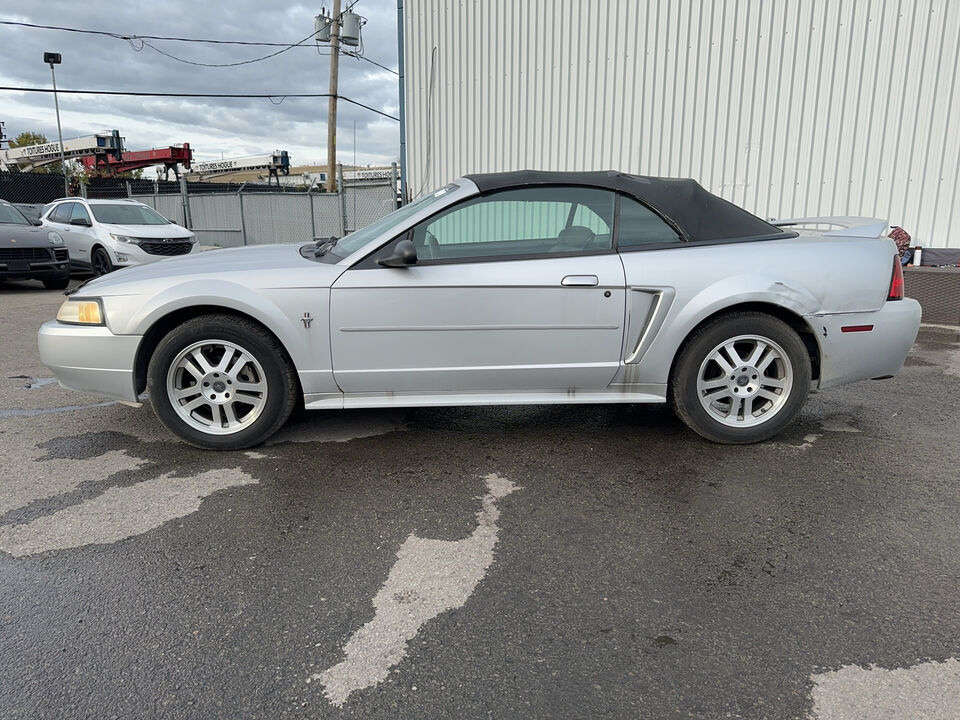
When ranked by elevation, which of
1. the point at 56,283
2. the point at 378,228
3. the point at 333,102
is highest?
the point at 333,102

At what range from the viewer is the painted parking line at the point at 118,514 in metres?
2.87

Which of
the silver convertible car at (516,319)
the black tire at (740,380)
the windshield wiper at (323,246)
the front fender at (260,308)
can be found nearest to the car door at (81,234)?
the windshield wiper at (323,246)

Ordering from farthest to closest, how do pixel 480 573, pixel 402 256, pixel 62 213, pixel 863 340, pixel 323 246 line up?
1. pixel 62 213
2. pixel 323 246
3. pixel 863 340
4. pixel 402 256
5. pixel 480 573

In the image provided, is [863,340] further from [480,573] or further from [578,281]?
[480,573]

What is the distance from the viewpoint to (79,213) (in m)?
12.8

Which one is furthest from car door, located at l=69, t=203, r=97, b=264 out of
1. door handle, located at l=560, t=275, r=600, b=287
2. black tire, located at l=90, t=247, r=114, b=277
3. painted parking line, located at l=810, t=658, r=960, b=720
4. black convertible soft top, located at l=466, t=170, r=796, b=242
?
painted parking line, located at l=810, t=658, r=960, b=720

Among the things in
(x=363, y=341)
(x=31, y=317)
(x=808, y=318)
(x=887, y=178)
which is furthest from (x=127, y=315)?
(x=887, y=178)

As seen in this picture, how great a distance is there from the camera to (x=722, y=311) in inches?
152

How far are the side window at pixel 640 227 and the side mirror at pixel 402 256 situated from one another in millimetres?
1165

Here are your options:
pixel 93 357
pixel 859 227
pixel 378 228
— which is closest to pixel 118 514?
pixel 93 357

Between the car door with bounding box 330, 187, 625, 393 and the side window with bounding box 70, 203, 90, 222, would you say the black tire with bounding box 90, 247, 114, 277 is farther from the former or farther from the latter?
the car door with bounding box 330, 187, 625, 393

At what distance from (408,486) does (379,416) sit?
1.19 metres

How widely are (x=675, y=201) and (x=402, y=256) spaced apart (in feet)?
5.34

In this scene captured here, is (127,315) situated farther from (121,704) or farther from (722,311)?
(722,311)
